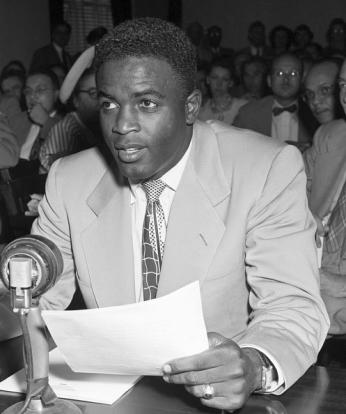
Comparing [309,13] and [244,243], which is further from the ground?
[309,13]

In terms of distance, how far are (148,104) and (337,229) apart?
1.27 metres

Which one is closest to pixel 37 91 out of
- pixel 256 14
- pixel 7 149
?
pixel 7 149

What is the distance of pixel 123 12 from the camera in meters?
11.1

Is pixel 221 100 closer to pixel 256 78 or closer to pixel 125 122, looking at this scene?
pixel 256 78

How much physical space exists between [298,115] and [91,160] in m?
4.02

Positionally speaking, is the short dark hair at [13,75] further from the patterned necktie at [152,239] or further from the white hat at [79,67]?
the patterned necktie at [152,239]

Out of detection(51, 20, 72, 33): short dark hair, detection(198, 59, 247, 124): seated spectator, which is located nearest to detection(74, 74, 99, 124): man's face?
detection(198, 59, 247, 124): seated spectator

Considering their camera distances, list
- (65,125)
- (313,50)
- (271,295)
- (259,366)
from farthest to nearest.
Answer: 1. (313,50)
2. (65,125)
3. (271,295)
4. (259,366)

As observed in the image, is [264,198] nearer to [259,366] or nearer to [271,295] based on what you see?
[271,295]

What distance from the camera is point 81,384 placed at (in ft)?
4.24

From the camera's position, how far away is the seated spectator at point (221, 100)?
6504mm

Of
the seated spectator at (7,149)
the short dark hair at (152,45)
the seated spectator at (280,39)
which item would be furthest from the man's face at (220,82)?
the short dark hair at (152,45)

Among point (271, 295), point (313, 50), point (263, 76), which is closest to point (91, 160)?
point (271, 295)


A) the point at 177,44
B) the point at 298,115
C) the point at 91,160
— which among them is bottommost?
the point at 298,115
